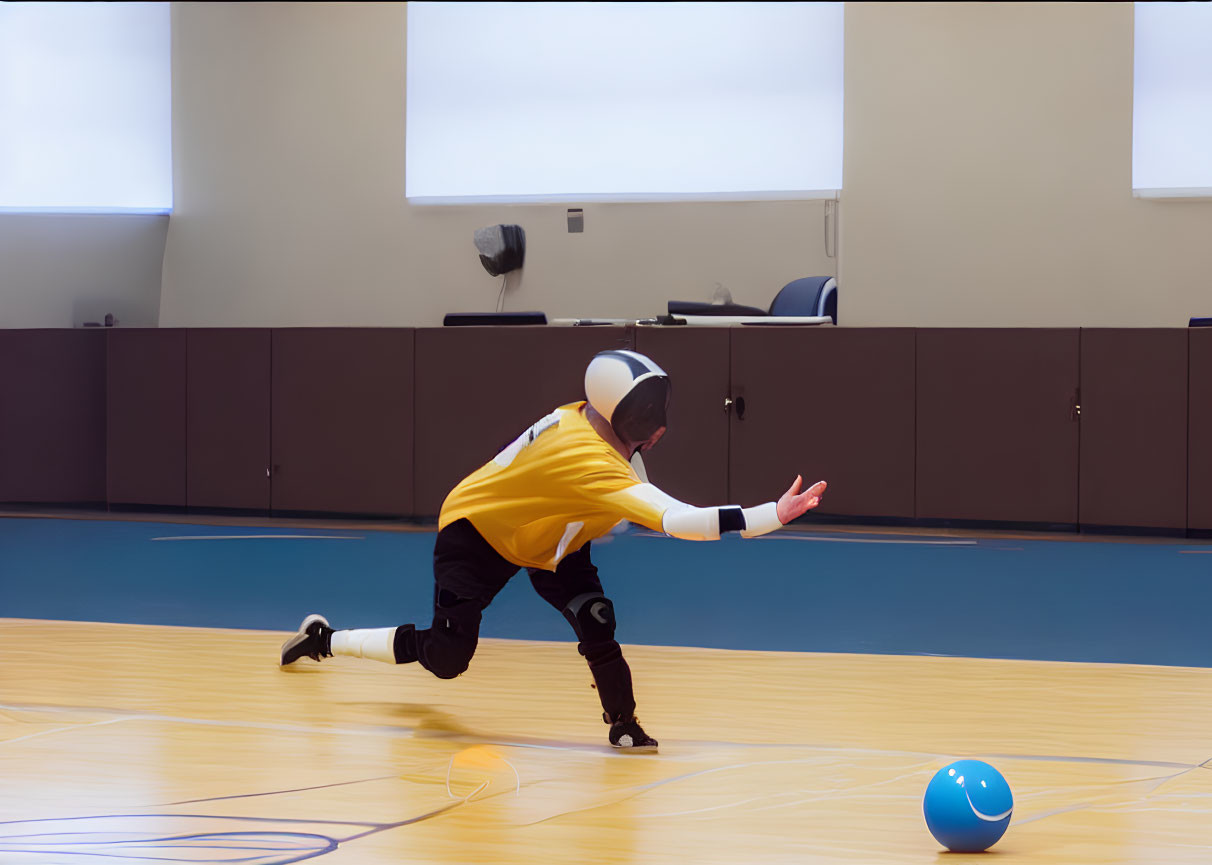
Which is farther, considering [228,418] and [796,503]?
[228,418]

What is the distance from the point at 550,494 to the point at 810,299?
475cm

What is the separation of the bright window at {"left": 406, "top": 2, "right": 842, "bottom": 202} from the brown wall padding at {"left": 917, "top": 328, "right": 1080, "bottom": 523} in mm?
1862

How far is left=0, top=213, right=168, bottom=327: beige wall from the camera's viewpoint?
337 inches

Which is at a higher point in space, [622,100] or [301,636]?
[622,100]

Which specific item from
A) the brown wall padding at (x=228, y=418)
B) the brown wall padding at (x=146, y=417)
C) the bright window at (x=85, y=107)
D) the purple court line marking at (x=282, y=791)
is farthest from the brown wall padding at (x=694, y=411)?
the purple court line marking at (x=282, y=791)

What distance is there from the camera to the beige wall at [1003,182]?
8.37m

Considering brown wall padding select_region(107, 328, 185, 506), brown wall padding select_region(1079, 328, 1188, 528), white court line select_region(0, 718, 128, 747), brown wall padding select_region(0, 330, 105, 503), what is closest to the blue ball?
white court line select_region(0, 718, 128, 747)

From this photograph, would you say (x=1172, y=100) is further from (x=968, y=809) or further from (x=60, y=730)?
(x=60, y=730)

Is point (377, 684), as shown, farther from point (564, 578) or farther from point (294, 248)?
point (294, 248)

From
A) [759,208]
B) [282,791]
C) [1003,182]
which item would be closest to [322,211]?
[759,208]

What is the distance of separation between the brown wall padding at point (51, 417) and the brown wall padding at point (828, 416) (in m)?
4.22

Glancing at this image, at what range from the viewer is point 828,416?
25.0 feet

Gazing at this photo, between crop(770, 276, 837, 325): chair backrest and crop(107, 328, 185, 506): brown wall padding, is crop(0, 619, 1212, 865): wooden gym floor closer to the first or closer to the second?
crop(770, 276, 837, 325): chair backrest

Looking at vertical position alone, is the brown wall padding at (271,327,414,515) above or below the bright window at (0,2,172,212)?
below
